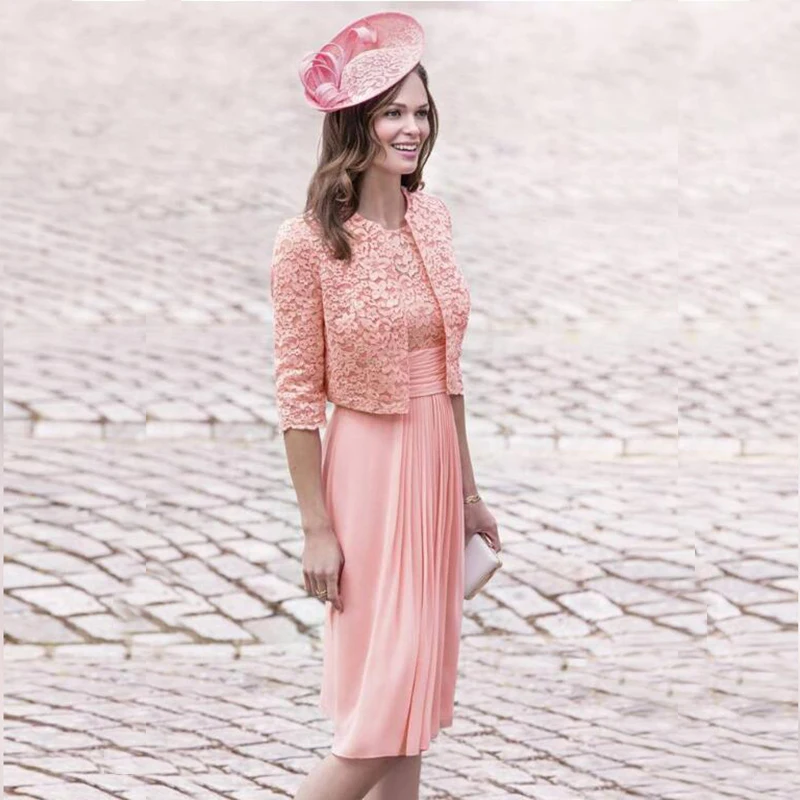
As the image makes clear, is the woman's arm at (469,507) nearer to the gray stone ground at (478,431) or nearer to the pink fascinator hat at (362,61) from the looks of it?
the pink fascinator hat at (362,61)

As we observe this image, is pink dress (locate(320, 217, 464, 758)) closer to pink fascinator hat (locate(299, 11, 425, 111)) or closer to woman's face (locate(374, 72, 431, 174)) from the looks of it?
woman's face (locate(374, 72, 431, 174))

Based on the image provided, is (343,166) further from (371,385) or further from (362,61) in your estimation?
(371,385)

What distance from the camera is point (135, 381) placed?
384 inches

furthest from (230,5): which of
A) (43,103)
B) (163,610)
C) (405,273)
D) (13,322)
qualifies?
(405,273)

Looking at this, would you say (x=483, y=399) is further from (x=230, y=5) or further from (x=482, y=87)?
(x=230, y=5)

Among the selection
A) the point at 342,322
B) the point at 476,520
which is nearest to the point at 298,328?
the point at 342,322

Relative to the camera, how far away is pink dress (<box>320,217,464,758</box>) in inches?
152

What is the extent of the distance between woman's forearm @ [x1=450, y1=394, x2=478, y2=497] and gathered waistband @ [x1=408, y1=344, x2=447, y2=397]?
3.8 inches

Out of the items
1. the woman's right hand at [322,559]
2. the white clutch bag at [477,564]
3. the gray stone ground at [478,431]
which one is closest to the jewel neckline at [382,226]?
the woman's right hand at [322,559]

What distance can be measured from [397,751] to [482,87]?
1498 cm

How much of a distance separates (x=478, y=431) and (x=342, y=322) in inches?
213

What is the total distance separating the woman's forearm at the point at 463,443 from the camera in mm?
4082

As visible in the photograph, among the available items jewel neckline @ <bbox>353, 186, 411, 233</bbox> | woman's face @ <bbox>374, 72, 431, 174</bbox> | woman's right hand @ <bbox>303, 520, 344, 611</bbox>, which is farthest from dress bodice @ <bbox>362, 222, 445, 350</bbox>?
woman's right hand @ <bbox>303, 520, 344, 611</bbox>

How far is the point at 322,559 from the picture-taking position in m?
3.85
